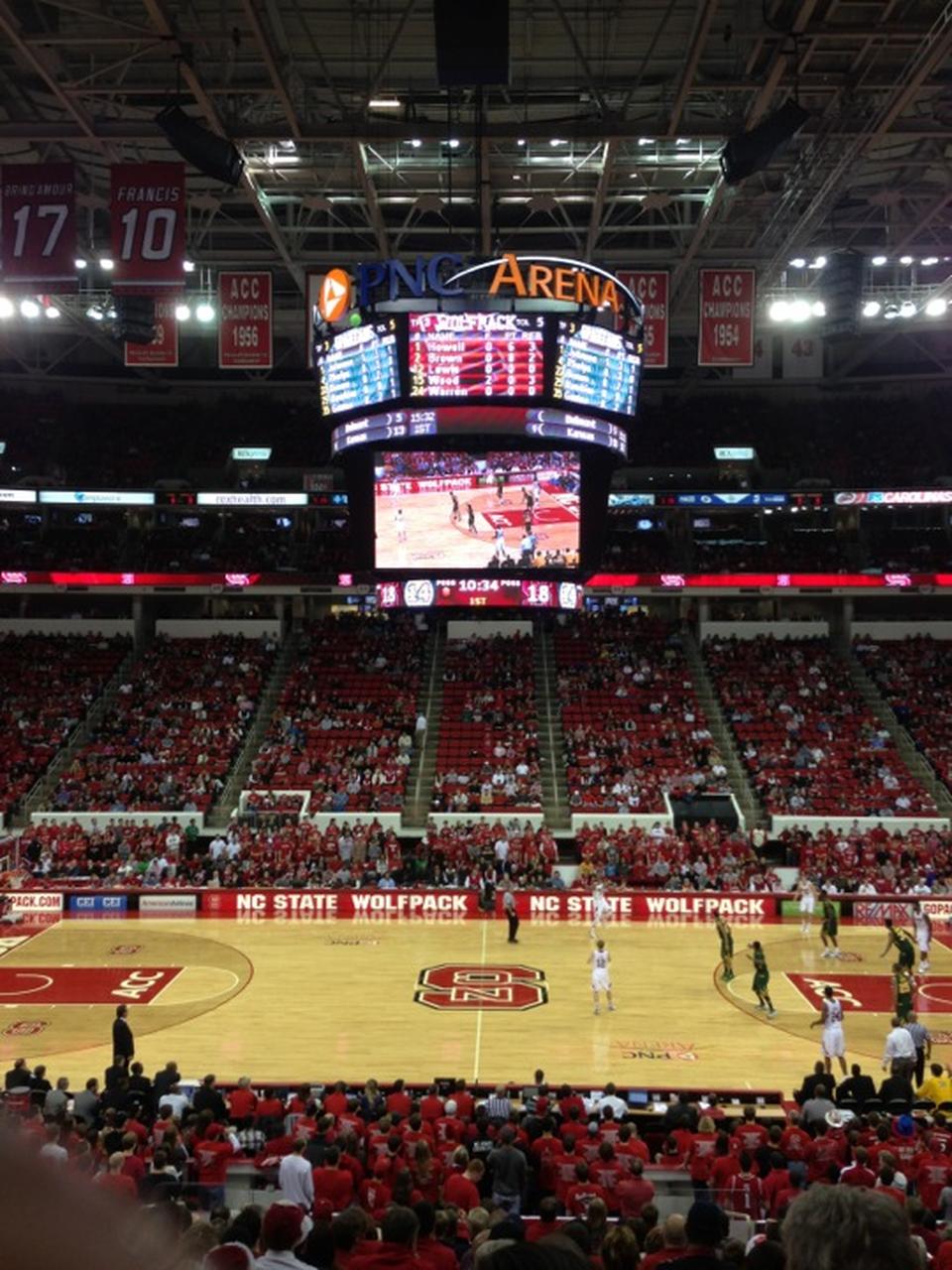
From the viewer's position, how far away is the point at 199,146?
20953mm

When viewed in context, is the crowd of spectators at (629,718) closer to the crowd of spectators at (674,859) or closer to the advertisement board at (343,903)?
the crowd of spectators at (674,859)

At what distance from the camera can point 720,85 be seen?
2155 cm

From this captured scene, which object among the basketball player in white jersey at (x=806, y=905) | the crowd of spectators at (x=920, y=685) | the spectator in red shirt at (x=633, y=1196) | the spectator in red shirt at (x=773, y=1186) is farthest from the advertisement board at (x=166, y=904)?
the crowd of spectators at (x=920, y=685)

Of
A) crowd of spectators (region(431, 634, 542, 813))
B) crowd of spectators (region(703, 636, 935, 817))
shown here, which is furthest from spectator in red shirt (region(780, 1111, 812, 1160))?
crowd of spectators (region(703, 636, 935, 817))

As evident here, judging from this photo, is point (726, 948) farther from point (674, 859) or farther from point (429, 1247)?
point (429, 1247)

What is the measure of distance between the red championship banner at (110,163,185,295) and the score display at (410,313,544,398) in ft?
14.3

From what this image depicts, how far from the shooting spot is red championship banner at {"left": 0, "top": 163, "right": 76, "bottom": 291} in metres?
20.8

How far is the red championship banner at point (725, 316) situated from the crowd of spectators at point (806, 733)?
14.6 m

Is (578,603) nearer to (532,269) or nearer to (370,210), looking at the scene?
(532,269)

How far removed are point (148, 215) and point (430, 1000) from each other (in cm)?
1489

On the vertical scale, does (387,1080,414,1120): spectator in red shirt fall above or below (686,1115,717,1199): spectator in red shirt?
below

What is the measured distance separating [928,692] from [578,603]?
74.0 ft

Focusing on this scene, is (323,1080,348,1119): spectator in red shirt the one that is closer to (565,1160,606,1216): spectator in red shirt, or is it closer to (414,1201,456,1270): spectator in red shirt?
(565,1160,606,1216): spectator in red shirt

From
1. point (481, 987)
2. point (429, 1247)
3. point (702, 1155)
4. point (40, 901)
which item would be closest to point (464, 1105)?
point (702, 1155)
